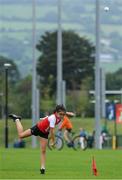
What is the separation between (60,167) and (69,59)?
411 ft

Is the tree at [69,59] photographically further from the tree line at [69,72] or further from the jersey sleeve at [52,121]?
the jersey sleeve at [52,121]

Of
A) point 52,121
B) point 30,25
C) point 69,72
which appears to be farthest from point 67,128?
point 30,25

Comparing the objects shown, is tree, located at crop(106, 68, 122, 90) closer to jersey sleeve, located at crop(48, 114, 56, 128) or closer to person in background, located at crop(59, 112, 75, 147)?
person in background, located at crop(59, 112, 75, 147)

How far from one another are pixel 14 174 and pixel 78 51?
436ft

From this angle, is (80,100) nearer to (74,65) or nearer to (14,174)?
(74,65)

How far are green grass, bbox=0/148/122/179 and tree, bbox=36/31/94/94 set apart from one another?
113m

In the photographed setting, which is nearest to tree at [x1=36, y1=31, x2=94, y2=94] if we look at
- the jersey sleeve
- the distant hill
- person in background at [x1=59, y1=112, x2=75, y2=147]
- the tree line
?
the tree line

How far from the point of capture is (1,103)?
4257 inches

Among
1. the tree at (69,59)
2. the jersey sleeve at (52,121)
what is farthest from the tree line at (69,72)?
the jersey sleeve at (52,121)

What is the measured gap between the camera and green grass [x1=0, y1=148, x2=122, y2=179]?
1003 inches

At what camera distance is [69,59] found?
154 meters

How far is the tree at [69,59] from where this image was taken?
15075 cm

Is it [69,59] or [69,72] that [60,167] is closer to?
[69,72]

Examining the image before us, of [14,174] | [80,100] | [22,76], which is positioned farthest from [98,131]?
[22,76]
